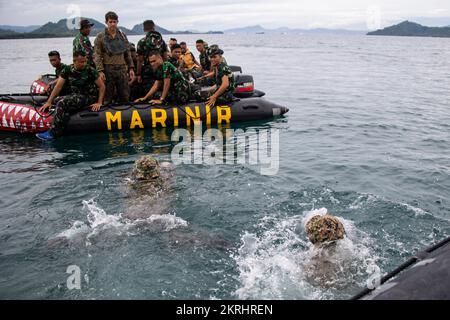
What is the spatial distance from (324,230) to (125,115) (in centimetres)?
740

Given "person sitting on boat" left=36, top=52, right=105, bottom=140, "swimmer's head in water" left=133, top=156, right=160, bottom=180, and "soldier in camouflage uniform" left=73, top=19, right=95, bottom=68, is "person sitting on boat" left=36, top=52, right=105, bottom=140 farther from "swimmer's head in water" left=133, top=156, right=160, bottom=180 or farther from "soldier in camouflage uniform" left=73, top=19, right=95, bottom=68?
"swimmer's head in water" left=133, top=156, right=160, bottom=180

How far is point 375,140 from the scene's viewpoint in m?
10.3

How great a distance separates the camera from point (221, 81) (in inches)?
448

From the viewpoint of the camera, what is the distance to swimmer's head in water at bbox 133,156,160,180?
6.64m

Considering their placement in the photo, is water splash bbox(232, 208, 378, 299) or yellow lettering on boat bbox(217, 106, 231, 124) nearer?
water splash bbox(232, 208, 378, 299)

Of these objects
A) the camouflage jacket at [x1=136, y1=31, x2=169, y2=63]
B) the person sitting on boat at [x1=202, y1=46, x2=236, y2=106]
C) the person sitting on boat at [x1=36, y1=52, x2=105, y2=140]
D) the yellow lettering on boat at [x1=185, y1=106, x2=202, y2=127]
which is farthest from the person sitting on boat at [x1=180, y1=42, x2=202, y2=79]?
the person sitting on boat at [x1=36, y1=52, x2=105, y2=140]

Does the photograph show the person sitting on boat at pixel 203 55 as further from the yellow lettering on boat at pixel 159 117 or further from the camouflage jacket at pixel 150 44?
the yellow lettering on boat at pixel 159 117

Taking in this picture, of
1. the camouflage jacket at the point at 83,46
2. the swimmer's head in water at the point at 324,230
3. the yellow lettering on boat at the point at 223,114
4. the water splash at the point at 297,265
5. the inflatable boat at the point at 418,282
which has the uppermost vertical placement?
the camouflage jacket at the point at 83,46

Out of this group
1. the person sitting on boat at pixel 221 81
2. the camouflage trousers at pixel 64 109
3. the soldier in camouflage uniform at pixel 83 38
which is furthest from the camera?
the person sitting on boat at pixel 221 81

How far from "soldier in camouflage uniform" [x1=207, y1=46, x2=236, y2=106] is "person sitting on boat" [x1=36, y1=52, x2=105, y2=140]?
306 centimetres

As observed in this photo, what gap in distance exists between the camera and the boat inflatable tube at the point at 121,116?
10312mm

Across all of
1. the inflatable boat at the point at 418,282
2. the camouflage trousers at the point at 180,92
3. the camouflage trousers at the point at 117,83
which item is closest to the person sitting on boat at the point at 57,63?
the camouflage trousers at the point at 117,83

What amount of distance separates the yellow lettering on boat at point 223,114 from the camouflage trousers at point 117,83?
2.64m

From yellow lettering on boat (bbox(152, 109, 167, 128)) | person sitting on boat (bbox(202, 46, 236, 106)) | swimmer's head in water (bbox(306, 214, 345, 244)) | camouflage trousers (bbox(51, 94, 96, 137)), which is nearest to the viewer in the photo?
swimmer's head in water (bbox(306, 214, 345, 244))
